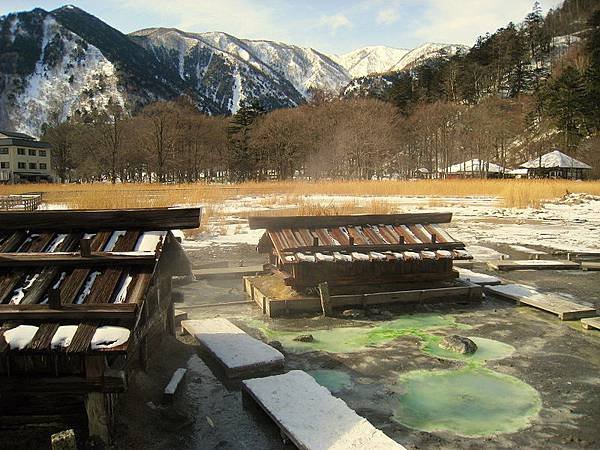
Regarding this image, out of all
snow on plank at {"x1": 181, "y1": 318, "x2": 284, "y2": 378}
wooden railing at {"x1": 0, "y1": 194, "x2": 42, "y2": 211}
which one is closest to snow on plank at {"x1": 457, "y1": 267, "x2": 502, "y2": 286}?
snow on plank at {"x1": 181, "y1": 318, "x2": 284, "y2": 378}

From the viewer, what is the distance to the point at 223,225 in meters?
18.7

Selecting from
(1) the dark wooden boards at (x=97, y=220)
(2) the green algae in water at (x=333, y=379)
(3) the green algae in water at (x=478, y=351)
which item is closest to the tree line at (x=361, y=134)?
(3) the green algae in water at (x=478, y=351)

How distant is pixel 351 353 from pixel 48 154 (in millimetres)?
81823

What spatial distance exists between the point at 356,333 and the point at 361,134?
5171 cm

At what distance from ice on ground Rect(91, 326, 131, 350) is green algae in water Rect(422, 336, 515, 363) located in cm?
428

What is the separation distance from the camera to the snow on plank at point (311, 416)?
151 inches

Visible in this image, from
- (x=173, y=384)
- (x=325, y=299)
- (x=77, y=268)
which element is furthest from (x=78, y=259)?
(x=325, y=299)

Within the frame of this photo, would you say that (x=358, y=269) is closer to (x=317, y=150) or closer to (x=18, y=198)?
(x=18, y=198)

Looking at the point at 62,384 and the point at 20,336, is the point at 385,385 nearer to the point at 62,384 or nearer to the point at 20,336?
the point at 62,384

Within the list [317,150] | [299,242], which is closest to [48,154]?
[317,150]

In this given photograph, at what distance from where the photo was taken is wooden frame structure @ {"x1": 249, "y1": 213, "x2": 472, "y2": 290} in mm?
8531

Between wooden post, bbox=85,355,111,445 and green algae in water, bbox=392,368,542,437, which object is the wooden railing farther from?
green algae in water, bbox=392,368,542,437

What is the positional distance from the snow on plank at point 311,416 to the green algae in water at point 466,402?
773 millimetres

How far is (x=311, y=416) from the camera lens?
427 cm
